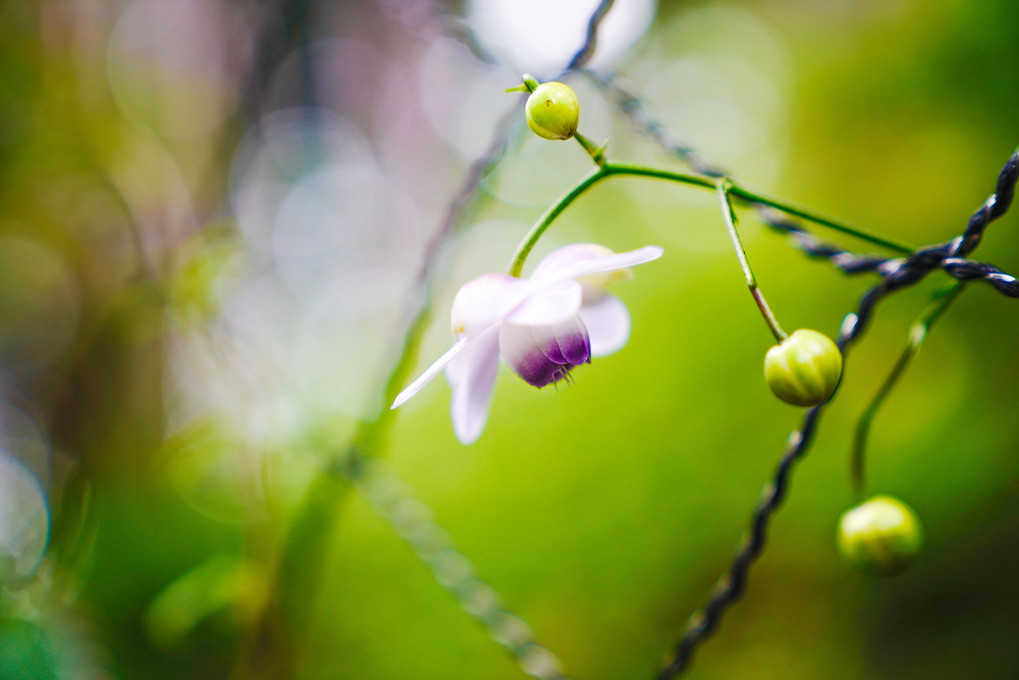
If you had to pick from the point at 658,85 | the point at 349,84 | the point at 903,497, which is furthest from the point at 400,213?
the point at 903,497

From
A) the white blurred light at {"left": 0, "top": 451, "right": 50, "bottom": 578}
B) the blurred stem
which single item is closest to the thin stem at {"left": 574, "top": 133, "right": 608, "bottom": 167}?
the blurred stem

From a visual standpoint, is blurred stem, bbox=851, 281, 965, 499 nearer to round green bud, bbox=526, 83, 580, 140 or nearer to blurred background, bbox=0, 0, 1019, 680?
round green bud, bbox=526, 83, 580, 140

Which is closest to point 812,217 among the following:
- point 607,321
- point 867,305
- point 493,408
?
point 867,305

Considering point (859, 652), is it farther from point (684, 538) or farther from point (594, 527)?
point (594, 527)

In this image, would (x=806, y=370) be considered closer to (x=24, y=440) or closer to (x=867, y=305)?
(x=867, y=305)

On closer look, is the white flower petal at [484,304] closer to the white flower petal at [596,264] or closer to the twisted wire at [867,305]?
the white flower petal at [596,264]

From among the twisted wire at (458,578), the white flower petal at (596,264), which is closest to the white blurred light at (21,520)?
the twisted wire at (458,578)
